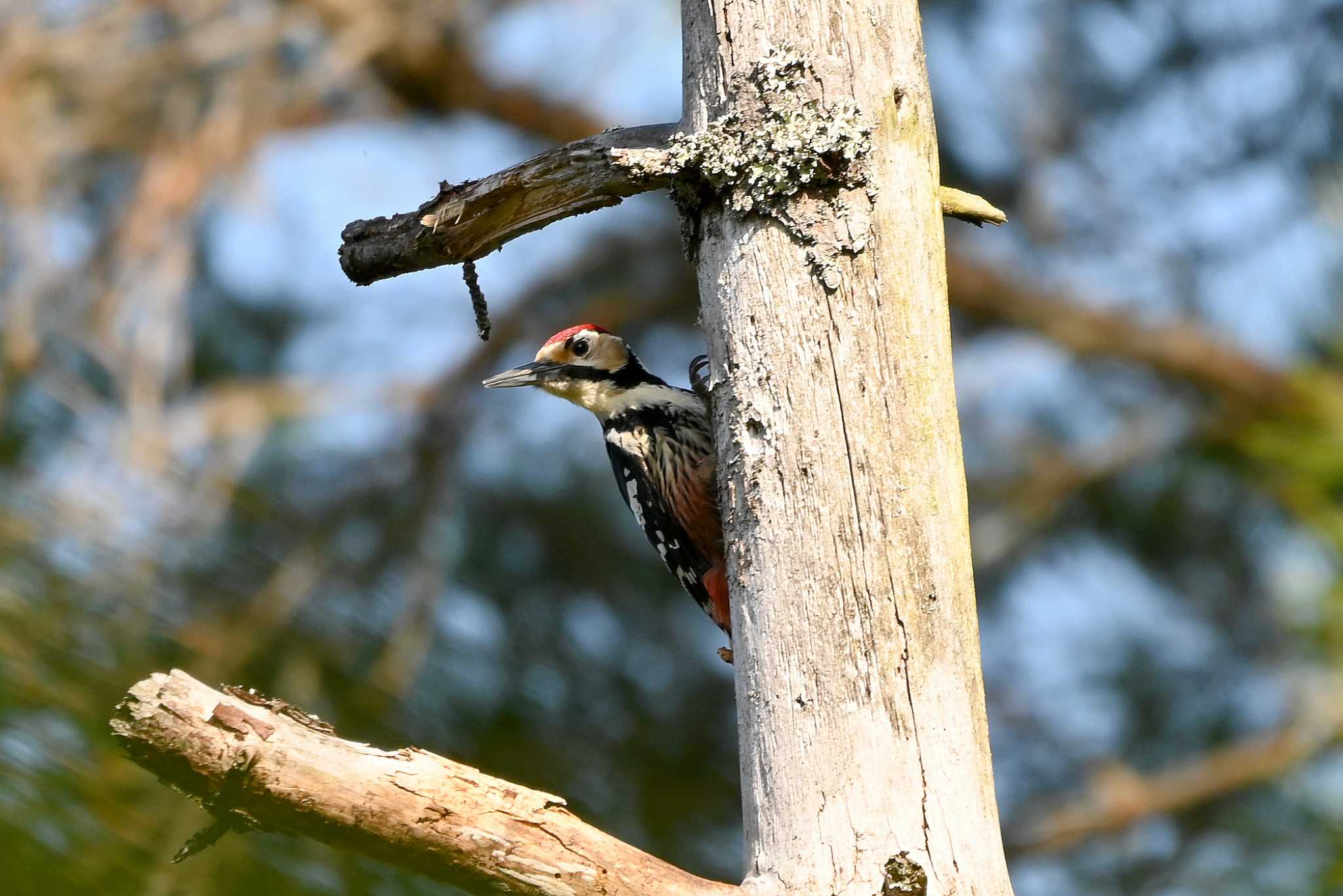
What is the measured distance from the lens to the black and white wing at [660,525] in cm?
326

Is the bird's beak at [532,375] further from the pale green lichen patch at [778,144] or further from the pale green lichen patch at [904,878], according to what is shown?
the pale green lichen patch at [904,878]

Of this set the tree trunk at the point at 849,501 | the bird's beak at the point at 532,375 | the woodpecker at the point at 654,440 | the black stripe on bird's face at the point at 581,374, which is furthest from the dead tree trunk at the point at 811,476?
the black stripe on bird's face at the point at 581,374

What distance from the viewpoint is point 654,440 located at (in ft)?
10.8

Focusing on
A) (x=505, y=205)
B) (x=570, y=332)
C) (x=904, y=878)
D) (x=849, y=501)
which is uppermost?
(x=570, y=332)

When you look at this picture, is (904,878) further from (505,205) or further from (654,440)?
(654,440)

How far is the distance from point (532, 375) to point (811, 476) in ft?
5.72

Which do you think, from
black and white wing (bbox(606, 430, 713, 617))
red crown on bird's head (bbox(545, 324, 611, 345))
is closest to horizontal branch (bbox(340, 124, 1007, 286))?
black and white wing (bbox(606, 430, 713, 617))

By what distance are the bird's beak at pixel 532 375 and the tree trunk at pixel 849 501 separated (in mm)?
1452

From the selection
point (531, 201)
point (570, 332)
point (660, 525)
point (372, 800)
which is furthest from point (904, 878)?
point (570, 332)

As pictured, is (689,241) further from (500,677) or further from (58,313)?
(58,313)

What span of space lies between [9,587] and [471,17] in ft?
15.1

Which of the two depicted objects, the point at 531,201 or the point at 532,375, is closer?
the point at 531,201

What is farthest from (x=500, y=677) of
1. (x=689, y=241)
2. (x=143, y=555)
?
(x=689, y=241)

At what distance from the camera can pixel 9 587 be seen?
1688mm
